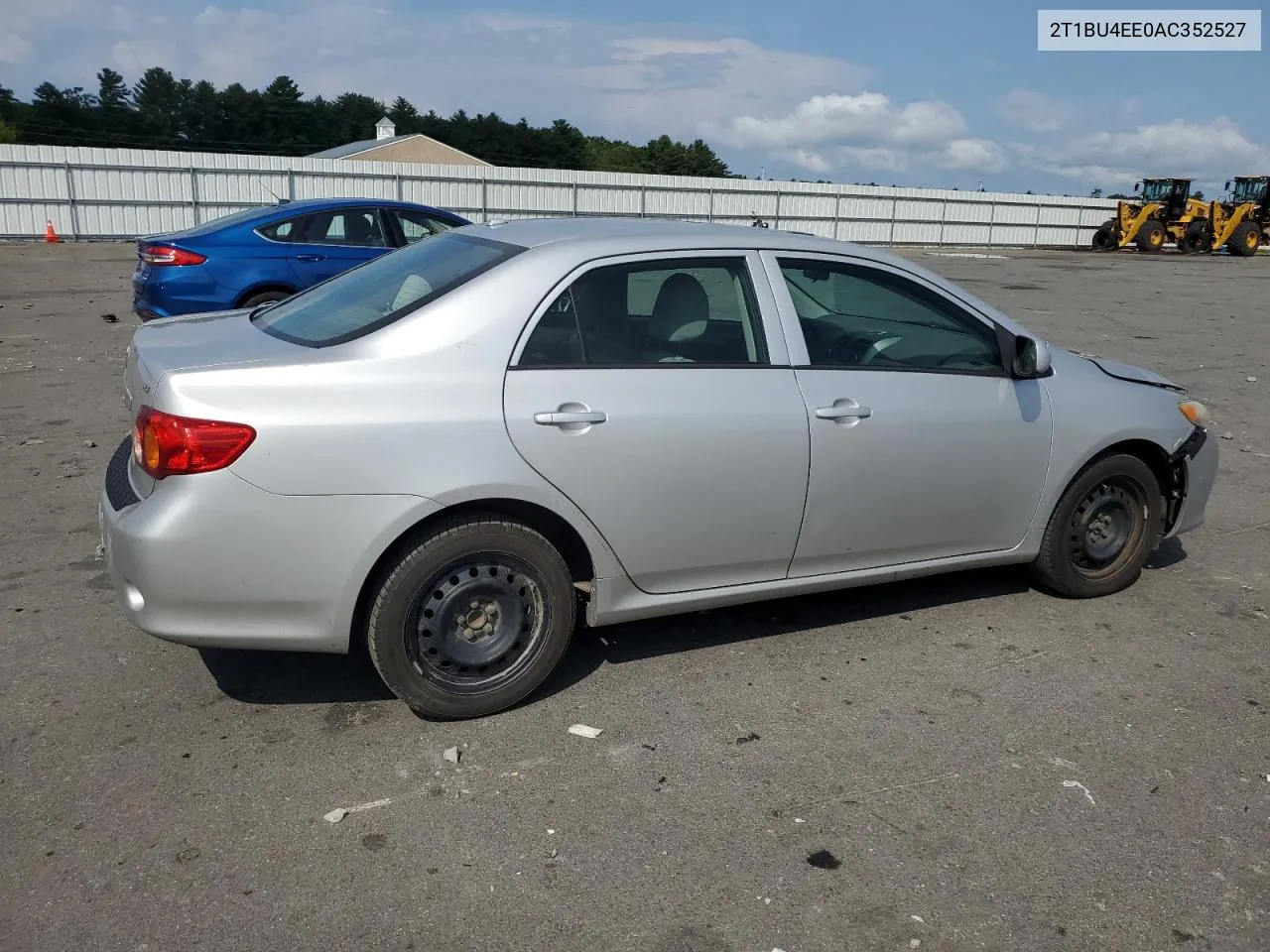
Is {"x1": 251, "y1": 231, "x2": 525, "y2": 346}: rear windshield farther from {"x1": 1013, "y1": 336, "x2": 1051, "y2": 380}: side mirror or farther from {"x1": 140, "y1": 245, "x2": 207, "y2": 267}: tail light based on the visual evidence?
{"x1": 140, "y1": 245, "x2": 207, "y2": 267}: tail light

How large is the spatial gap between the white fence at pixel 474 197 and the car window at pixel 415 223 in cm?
1980

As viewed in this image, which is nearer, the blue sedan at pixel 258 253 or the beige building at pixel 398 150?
the blue sedan at pixel 258 253

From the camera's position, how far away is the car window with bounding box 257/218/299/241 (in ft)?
32.8

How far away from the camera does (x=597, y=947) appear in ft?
8.51

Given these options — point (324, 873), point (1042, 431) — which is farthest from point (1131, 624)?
point (324, 873)

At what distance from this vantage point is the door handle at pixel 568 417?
351cm

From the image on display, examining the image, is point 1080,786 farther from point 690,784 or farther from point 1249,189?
point 1249,189

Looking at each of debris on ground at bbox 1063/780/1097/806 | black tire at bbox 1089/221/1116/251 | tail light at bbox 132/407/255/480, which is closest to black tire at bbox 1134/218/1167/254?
black tire at bbox 1089/221/1116/251

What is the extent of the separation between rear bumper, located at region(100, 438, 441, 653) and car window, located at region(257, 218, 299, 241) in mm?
7195

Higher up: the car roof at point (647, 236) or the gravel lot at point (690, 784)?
the car roof at point (647, 236)

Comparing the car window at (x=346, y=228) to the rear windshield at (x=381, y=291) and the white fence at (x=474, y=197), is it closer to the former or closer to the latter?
the rear windshield at (x=381, y=291)

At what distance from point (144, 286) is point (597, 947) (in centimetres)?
886

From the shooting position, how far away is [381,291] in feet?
13.1

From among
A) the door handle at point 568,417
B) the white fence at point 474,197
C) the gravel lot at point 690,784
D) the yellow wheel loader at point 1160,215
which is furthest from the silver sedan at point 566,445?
the yellow wheel loader at point 1160,215
